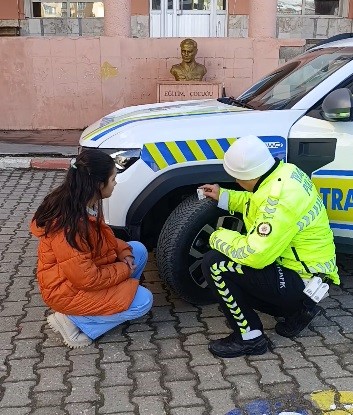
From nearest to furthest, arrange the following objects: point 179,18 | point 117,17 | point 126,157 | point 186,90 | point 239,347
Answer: point 239,347, point 126,157, point 186,90, point 117,17, point 179,18

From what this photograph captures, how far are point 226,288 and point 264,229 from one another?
439mm

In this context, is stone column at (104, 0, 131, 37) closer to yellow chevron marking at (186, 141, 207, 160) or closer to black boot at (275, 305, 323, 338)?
yellow chevron marking at (186, 141, 207, 160)

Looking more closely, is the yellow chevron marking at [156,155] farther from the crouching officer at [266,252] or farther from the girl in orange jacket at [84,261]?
the crouching officer at [266,252]

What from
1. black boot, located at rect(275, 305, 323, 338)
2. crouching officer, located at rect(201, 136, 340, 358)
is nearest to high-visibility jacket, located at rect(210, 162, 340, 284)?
crouching officer, located at rect(201, 136, 340, 358)

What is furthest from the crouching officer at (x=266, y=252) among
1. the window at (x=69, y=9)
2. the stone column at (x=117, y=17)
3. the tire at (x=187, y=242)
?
the window at (x=69, y=9)

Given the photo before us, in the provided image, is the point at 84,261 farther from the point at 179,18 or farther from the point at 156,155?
the point at 179,18

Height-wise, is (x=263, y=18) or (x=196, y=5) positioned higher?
(x=196, y=5)

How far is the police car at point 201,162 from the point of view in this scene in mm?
3551

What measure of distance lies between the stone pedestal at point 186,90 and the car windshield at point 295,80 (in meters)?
4.87

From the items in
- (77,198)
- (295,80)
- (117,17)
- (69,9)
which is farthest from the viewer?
(69,9)

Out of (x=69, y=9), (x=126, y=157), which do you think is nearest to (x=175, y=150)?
(x=126, y=157)

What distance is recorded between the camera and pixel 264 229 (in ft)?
9.62

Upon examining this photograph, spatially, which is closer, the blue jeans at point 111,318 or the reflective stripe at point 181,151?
the blue jeans at point 111,318

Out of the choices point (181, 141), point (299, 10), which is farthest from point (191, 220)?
point (299, 10)
